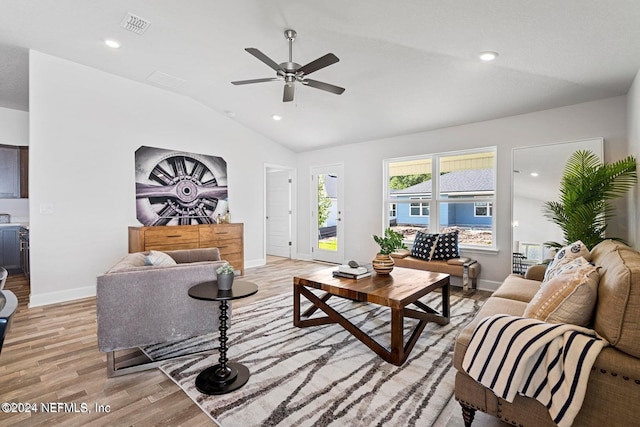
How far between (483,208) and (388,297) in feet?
9.85

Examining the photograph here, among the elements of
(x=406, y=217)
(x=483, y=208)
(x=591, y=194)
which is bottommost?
(x=406, y=217)

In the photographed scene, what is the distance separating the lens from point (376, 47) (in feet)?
10.1

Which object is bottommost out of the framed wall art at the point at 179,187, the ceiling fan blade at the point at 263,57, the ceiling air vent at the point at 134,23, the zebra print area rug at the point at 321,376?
the zebra print area rug at the point at 321,376

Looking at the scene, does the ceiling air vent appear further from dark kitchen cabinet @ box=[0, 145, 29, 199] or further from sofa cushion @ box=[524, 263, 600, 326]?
sofa cushion @ box=[524, 263, 600, 326]

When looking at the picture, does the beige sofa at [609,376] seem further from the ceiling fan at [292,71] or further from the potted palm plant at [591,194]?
the ceiling fan at [292,71]

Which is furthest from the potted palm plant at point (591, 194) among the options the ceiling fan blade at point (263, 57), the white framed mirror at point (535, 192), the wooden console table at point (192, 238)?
the wooden console table at point (192, 238)

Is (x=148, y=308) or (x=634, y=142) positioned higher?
(x=634, y=142)

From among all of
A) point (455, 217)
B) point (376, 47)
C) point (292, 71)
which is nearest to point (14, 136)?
point (292, 71)

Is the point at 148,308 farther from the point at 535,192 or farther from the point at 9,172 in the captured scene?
the point at 9,172

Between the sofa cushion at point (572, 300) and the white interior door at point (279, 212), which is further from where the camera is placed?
the white interior door at point (279, 212)

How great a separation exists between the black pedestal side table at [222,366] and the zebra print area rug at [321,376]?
1.9 inches

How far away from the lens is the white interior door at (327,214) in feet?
20.3

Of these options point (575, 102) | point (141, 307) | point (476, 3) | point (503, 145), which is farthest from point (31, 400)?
point (575, 102)

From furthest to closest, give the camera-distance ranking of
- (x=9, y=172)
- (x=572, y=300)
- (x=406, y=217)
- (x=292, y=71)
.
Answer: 1. (x=406, y=217)
2. (x=9, y=172)
3. (x=292, y=71)
4. (x=572, y=300)
